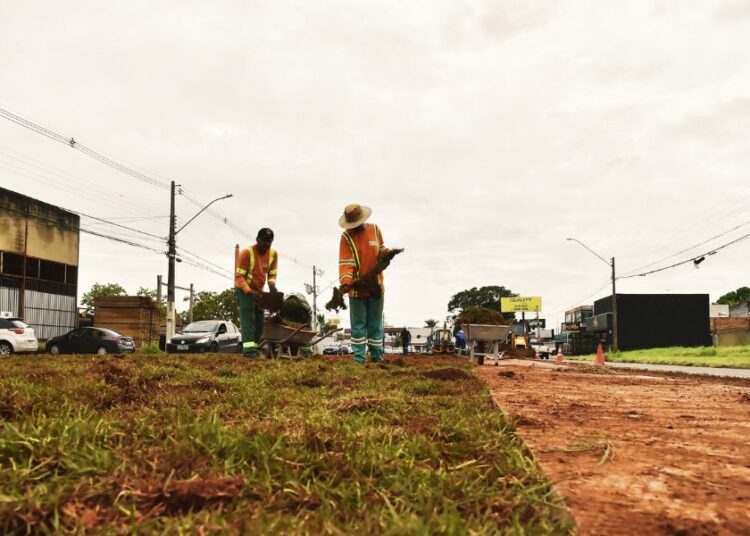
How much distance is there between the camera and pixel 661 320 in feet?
235

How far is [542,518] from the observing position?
1610 millimetres

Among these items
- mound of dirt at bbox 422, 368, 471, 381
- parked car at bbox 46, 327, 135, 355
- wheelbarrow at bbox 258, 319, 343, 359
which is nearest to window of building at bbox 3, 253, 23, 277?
parked car at bbox 46, 327, 135, 355

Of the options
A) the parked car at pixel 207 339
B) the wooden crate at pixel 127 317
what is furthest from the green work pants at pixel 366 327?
the wooden crate at pixel 127 317

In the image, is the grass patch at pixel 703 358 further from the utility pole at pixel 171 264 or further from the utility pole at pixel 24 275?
the utility pole at pixel 24 275

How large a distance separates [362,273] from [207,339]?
14.8 metres

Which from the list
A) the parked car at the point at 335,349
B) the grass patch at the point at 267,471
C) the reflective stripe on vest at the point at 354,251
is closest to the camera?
the grass patch at the point at 267,471

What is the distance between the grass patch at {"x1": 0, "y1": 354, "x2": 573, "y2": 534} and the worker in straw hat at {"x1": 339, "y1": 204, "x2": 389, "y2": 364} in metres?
5.47

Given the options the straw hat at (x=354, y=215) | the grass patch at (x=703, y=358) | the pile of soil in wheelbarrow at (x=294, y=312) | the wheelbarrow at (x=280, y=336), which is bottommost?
the grass patch at (x=703, y=358)

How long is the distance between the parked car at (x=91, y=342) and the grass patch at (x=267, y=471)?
23562 millimetres

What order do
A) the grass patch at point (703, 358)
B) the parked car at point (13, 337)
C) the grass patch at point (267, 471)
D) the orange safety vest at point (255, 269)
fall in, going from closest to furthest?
1. the grass patch at point (267, 471)
2. the orange safety vest at point (255, 269)
3. the grass patch at point (703, 358)
4. the parked car at point (13, 337)

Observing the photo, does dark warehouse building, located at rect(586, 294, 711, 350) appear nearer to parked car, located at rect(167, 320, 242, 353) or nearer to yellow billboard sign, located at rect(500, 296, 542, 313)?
yellow billboard sign, located at rect(500, 296, 542, 313)

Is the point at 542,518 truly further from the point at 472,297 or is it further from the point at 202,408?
the point at 472,297

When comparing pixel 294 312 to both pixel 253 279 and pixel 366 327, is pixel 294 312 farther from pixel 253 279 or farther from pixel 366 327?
pixel 366 327

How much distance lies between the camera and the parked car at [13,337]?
71.7 feet
